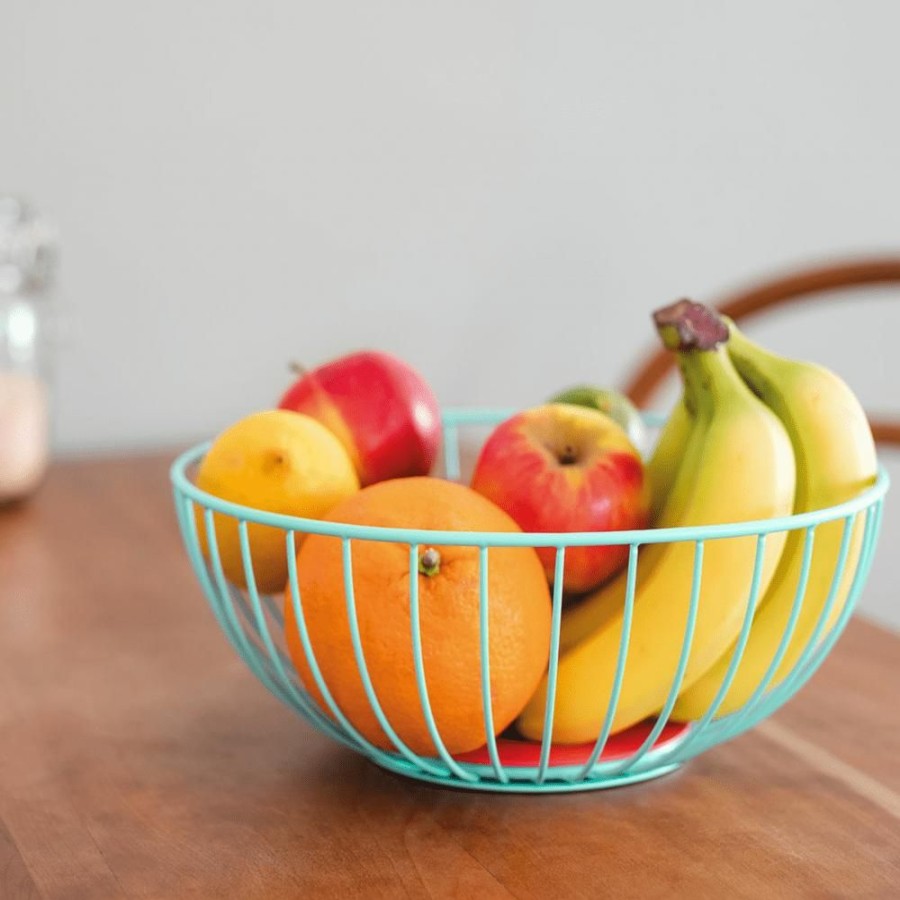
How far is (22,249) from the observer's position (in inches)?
43.9

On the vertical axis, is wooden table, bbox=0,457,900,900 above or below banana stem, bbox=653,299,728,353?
below

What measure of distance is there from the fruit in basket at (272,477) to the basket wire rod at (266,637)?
0.04ft

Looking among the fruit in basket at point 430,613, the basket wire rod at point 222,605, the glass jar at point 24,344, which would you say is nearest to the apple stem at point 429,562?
Result: the fruit in basket at point 430,613

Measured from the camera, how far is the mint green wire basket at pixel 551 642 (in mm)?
491

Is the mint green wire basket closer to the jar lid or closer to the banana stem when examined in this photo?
the banana stem

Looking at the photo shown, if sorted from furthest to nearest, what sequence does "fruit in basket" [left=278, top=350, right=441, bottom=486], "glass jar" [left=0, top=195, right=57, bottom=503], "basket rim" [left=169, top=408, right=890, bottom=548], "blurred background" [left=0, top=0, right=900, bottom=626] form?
"blurred background" [left=0, top=0, right=900, bottom=626]
"glass jar" [left=0, top=195, right=57, bottom=503]
"fruit in basket" [left=278, top=350, right=441, bottom=486]
"basket rim" [left=169, top=408, right=890, bottom=548]

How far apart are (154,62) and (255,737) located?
36.1 inches

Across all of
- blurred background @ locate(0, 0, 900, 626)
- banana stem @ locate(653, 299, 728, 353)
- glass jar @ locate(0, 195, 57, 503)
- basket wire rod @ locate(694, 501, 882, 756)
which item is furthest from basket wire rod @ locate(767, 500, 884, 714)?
blurred background @ locate(0, 0, 900, 626)

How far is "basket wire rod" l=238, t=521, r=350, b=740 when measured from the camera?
1.75ft

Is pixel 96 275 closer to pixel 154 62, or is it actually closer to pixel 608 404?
pixel 154 62

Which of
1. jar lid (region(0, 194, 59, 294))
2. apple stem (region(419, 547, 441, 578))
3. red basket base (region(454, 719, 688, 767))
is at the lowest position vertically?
red basket base (region(454, 719, 688, 767))

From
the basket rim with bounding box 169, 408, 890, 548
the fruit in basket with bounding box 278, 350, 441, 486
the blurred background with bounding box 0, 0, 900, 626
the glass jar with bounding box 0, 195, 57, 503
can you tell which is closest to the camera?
the basket rim with bounding box 169, 408, 890, 548

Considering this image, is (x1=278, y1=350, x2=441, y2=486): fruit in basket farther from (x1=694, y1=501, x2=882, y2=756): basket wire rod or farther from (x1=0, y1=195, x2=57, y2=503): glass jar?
(x1=0, y1=195, x2=57, y2=503): glass jar

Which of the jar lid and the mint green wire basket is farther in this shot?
the jar lid
